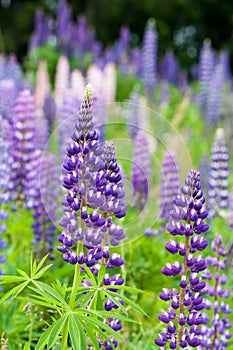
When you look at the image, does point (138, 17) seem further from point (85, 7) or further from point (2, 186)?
point (2, 186)

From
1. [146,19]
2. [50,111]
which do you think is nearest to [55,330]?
[50,111]

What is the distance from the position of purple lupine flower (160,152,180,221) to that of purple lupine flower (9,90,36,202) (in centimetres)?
91

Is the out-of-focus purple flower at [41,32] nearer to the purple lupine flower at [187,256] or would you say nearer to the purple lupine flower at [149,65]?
the purple lupine flower at [149,65]

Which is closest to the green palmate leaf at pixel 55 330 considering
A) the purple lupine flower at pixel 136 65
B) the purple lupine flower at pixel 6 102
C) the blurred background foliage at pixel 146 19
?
the purple lupine flower at pixel 6 102

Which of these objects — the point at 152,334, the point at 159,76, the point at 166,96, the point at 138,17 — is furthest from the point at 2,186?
the point at 138,17

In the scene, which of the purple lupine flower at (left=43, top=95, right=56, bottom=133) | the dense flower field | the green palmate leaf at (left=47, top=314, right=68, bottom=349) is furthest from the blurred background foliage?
the green palmate leaf at (left=47, top=314, right=68, bottom=349)

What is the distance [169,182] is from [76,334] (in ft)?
8.67

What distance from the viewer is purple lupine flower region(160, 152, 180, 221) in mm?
4305

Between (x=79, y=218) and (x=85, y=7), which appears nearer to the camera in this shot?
(x=79, y=218)

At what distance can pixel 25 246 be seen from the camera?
4.22 m

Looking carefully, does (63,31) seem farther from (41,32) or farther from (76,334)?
(76,334)

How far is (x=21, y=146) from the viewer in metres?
4.56

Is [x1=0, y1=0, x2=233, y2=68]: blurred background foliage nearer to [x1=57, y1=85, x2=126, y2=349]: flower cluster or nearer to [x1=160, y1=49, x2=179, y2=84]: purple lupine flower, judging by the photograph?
[x1=160, y1=49, x2=179, y2=84]: purple lupine flower

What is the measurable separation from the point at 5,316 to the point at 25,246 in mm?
1029
